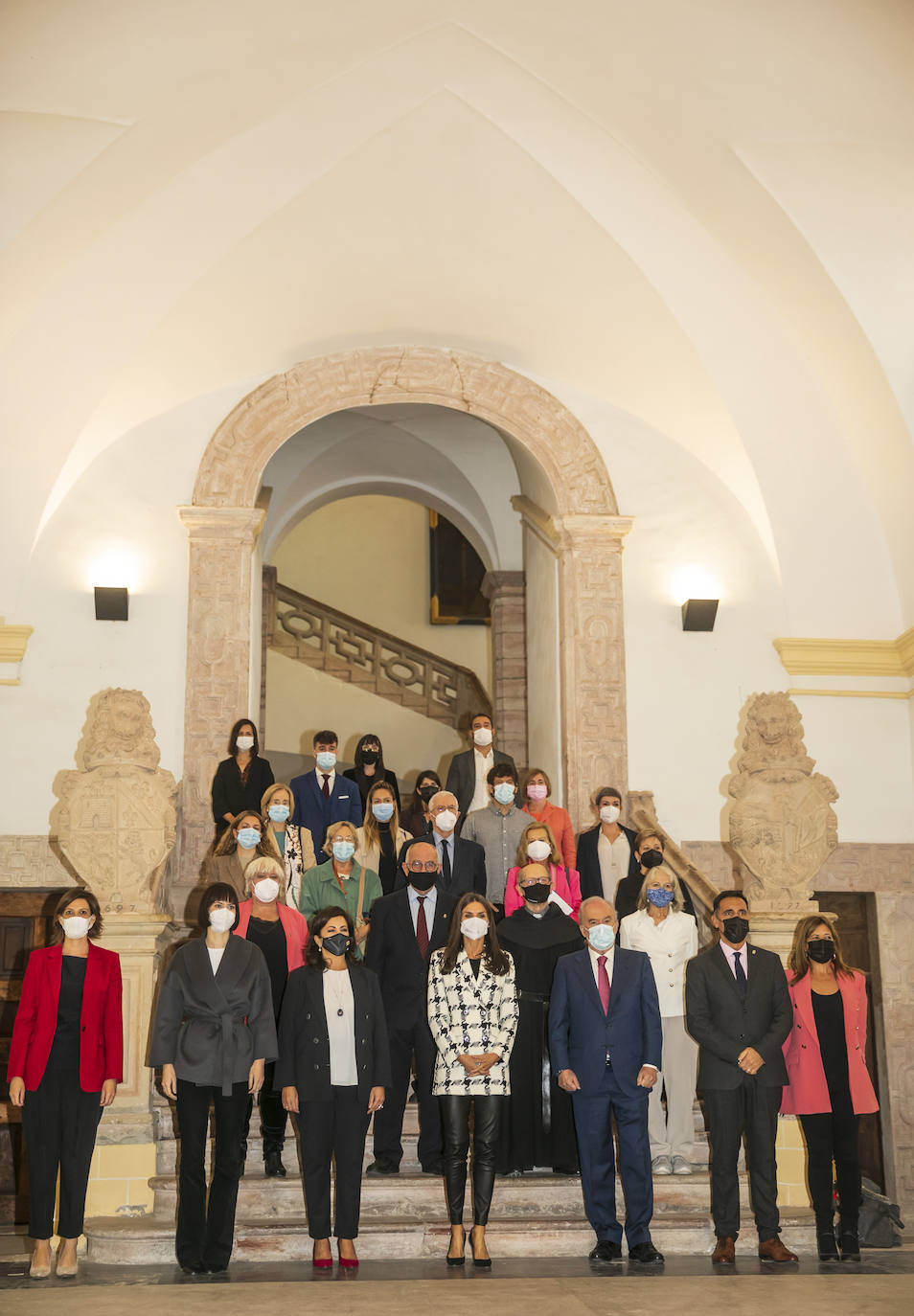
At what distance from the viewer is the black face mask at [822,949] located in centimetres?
660

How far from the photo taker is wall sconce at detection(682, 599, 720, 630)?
10070 mm

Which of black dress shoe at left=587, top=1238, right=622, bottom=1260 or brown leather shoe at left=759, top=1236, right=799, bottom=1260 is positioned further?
brown leather shoe at left=759, top=1236, right=799, bottom=1260

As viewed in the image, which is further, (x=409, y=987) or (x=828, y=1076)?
(x=409, y=987)

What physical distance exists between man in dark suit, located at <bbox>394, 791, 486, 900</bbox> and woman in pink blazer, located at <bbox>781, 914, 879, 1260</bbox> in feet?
6.07

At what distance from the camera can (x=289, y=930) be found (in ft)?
22.5

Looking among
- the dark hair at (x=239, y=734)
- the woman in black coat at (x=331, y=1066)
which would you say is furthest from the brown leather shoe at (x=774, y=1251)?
the dark hair at (x=239, y=734)

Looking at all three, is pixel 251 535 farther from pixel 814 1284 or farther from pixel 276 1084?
pixel 814 1284

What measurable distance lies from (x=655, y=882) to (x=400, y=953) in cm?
136

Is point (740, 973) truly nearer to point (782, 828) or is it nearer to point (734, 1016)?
point (734, 1016)

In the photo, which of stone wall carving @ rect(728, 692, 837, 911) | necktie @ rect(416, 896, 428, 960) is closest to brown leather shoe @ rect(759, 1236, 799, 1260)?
necktie @ rect(416, 896, 428, 960)

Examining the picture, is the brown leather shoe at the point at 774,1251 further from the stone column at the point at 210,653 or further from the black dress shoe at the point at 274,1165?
the stone column at the point at 210,653

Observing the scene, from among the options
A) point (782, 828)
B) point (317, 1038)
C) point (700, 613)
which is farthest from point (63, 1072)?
point (700, 613)

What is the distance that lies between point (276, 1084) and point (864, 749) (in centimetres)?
553

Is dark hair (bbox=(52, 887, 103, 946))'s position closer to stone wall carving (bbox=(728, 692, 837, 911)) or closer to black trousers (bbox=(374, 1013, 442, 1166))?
black trousers (bbox=(374, 1013, 442, 1166))
